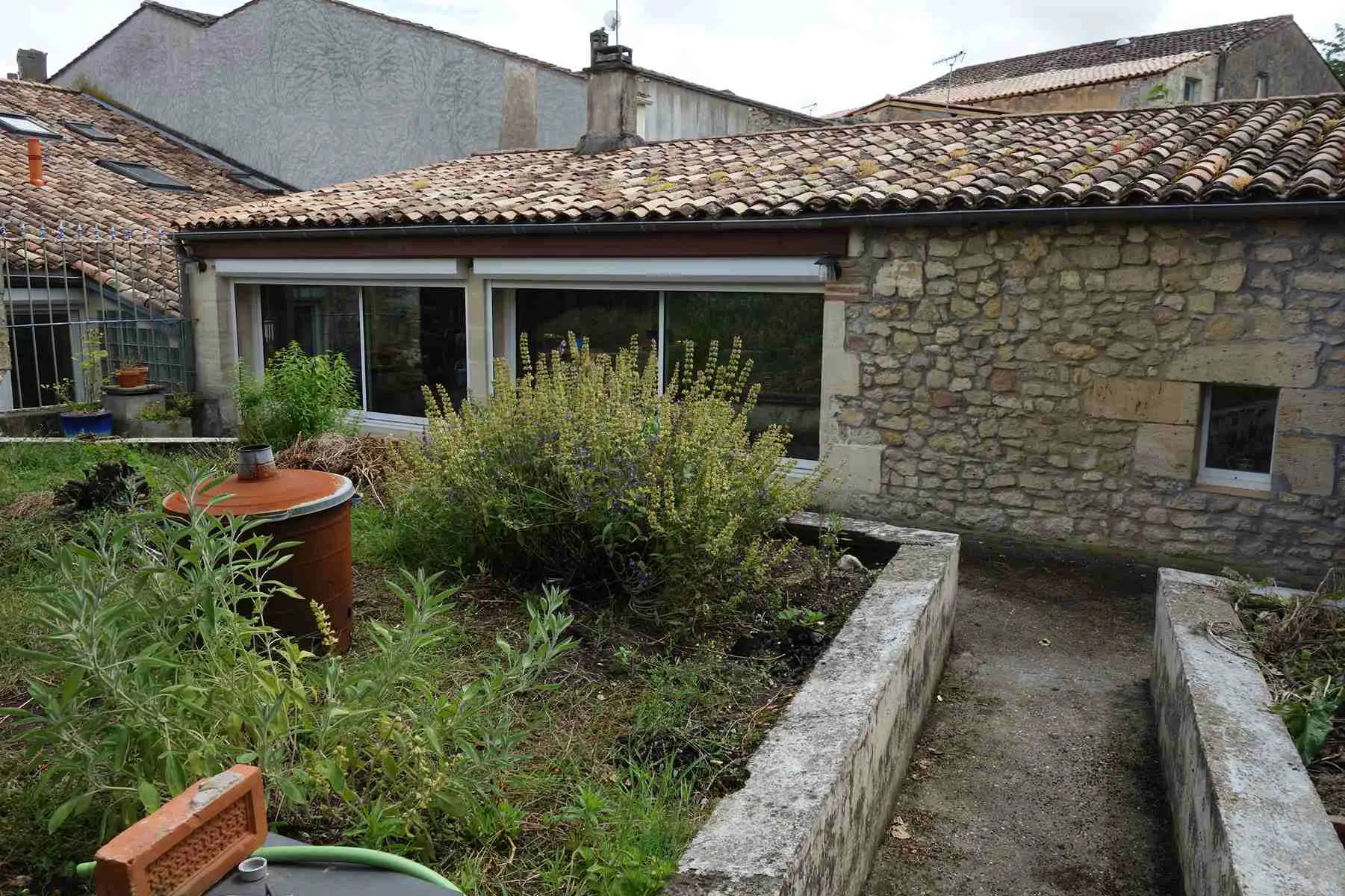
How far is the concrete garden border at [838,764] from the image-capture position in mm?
2562

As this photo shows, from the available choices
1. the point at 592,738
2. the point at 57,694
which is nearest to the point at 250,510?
the point at 57,694

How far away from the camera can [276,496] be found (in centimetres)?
379

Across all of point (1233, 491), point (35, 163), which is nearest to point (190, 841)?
point (1233, 491)

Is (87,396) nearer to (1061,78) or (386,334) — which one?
(386,334)

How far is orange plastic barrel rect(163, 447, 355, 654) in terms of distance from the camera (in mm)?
3723

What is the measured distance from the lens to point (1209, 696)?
148 inches

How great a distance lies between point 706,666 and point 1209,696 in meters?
1.90

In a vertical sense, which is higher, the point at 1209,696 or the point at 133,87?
the point at 133,87

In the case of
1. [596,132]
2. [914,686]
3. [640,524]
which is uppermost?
[596,132]

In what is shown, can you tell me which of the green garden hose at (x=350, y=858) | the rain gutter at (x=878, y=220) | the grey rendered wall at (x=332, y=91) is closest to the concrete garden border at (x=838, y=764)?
the green garden hose at (x=350, y=858)

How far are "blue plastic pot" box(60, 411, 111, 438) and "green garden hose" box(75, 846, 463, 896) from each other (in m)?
9.66

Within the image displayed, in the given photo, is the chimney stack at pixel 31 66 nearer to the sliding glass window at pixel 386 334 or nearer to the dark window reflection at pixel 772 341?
the sliding glass window at pixel 386 334

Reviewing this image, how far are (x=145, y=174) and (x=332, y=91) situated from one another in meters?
3.24

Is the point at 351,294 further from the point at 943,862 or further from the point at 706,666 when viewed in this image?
the point at 943,862
